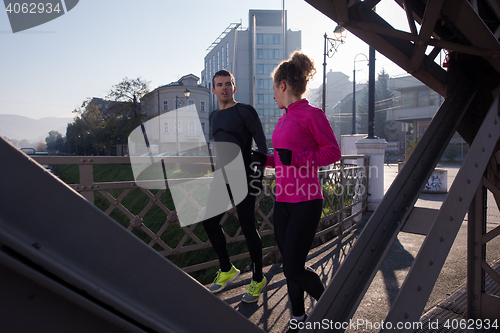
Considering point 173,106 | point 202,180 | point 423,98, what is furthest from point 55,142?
point 202,180

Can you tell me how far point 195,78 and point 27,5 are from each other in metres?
55.3

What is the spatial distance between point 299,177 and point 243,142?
2.90ft

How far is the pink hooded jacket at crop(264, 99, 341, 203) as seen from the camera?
216 cm

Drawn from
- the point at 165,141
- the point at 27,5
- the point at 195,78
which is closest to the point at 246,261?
the point at 27,5

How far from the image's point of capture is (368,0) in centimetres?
187

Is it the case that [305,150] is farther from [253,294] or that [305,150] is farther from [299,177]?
[253,294]

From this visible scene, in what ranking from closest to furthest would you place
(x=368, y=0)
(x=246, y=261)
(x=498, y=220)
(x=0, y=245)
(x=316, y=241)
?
(x=0, y=245) → (x=368, y=0) → (x=316, y=241) → (x=498, y=220) → (x=246, y=261)

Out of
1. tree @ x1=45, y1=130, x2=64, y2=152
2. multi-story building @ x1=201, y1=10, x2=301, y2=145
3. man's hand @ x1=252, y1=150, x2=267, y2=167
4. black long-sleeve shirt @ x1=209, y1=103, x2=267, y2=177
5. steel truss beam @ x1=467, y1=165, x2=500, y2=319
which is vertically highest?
multi-story building @ x1=201, y1=10, x2=301, y2=145

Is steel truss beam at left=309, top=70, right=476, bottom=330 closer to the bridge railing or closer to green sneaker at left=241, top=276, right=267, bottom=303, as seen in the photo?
the bridge railing

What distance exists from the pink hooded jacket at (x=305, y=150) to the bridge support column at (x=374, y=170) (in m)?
5.75

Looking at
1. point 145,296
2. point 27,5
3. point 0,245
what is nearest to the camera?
point 0,245

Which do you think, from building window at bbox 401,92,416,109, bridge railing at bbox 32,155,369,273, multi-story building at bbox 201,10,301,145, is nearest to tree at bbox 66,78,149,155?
multi-story building at bbox 201,10,301,145

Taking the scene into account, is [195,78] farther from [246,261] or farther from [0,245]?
[0,245]

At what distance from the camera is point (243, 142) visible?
2906 mm
